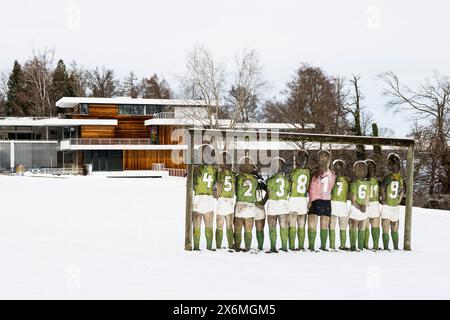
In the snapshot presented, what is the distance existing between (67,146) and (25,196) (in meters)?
32.5

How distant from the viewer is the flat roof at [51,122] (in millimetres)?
52000

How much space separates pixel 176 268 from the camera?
24.5ft

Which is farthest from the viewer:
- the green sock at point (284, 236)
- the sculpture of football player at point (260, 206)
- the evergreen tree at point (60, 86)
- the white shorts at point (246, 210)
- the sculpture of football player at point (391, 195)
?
the evergreen tree at point (60, 86)

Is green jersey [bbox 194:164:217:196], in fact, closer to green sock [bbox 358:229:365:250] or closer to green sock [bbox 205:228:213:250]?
green sock [bbox 205:228:213:250]

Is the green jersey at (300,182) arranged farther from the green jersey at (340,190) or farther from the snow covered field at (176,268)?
the snow covered field at (176,268)

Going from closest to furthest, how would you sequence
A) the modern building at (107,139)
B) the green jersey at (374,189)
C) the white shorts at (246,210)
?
the white shorts at (246,210)
the green jersey at (374,189)
the modern building at (107,139)

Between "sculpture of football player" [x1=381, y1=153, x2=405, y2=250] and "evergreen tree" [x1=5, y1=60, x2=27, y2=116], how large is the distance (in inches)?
2801

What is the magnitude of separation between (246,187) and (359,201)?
82.9 inches

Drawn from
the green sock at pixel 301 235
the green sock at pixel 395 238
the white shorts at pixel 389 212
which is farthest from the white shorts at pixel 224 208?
the green sock at pixel 395 238

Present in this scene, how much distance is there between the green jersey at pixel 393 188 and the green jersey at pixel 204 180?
127 inches

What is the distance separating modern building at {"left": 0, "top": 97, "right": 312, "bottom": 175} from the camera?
51.5 m

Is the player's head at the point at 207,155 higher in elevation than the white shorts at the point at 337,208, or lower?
higher

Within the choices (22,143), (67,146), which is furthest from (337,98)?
(22,143)
